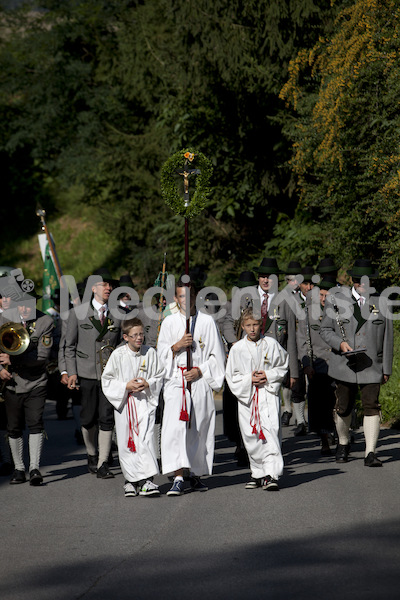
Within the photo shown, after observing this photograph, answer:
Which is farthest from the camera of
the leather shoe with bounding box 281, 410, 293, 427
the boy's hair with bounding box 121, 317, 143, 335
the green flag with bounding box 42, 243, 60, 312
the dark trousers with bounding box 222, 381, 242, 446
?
the green flag with bounding box 42, 243, 60, 312

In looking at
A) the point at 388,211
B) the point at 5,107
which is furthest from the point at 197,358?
the point at 5,107

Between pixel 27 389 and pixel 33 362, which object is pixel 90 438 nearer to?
pixel 27 389

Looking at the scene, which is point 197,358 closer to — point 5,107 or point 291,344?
point 291,344

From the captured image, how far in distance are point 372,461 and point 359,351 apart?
1150 mm

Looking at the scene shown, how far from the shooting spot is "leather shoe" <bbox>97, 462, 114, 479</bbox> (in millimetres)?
10367

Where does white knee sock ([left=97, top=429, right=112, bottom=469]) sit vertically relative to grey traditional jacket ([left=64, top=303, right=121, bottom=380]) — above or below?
below

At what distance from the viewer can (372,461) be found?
1030 centimetres

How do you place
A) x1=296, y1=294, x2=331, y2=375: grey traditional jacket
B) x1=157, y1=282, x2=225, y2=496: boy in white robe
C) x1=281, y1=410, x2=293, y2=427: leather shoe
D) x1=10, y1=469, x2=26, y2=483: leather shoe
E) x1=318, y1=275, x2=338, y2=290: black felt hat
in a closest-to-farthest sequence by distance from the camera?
1. x1=157, y1=282, x2=225, y2=496: boy in white robe
2. x1=10, y1=469, x2=26, y2=483: leather shoe
3. x1=318, y1=275, x2=338, y2=290: black felt hat
4. x1=296, y1=294, x2=331, y2=375: grey traditional jacket
5. x1=281, y1=410, x2=293, y2=427: leather shoe

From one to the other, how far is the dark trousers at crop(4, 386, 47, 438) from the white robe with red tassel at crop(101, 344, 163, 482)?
1.08 m

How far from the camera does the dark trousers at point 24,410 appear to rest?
1026 cm

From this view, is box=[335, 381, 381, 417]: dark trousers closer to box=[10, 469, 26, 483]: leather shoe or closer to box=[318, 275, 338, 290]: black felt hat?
box=[318, 275, 338, 290]: black felt hat

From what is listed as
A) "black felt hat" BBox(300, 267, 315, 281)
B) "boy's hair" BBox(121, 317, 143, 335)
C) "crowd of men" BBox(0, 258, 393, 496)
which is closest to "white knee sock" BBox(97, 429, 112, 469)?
"crowd of men" BBox(0, 258, 393, 496)

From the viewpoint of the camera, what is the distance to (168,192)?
10.5 meters

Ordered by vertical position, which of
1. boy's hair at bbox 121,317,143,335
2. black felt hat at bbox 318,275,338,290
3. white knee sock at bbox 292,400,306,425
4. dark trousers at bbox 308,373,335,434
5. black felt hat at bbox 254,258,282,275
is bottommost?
white knee sock at bbox 292,400,306,425
